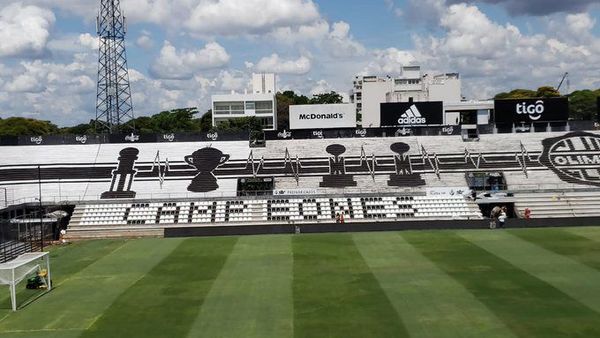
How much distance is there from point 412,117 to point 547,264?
31568mm

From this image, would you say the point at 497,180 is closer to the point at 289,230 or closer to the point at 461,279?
the point at 289,230

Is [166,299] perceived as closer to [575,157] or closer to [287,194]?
[287,194]

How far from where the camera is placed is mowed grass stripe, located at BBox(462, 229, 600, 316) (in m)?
23.8

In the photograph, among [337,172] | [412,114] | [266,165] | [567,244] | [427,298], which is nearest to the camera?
[427,298]

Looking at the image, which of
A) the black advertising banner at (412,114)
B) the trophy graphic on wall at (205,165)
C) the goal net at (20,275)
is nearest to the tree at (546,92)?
the black advertising banner at (412,114)

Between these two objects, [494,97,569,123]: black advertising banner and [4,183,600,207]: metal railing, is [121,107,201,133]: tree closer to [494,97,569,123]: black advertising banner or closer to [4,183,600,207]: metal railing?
[4,183,600,207]: metal railing

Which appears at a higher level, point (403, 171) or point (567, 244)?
point (403, 171)

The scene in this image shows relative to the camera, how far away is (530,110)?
189ft

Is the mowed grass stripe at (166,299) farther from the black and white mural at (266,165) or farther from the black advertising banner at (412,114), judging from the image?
the black advertising banner at (412,114)

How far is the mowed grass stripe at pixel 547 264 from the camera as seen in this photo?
→ 936 inches

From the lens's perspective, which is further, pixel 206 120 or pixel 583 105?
pixel 206 120

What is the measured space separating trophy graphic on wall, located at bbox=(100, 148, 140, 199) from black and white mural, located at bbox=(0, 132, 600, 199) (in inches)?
3.4

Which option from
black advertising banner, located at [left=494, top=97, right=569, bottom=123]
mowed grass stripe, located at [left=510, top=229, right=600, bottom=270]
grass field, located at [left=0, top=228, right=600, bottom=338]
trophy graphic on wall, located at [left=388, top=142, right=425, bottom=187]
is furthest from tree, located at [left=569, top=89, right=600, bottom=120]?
grass field, located at [left=0, top=228, right=600, bottom=338]

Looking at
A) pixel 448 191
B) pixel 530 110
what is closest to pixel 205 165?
pixel 448 191
